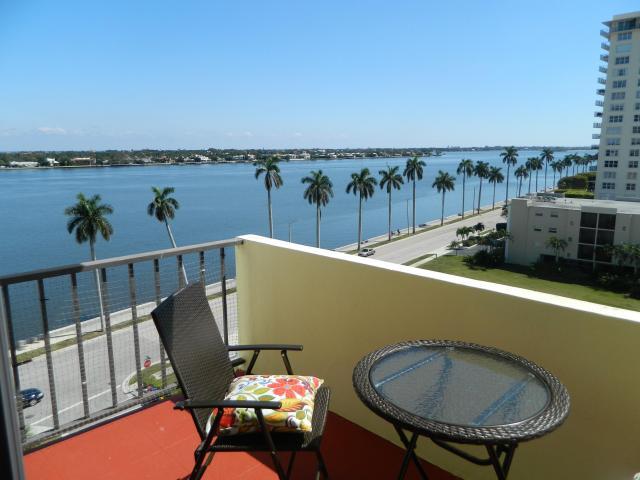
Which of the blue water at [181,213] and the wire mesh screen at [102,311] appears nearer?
the wire mesh screen at [102,311]

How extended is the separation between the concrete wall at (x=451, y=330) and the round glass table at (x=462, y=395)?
252 mm

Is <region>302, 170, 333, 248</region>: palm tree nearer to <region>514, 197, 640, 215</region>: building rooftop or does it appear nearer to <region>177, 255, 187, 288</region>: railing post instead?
<region>514, 197, 640, 215</region>: building rooftop

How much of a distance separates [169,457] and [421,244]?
151ft

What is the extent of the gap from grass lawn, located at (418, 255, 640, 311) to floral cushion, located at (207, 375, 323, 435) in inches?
1291

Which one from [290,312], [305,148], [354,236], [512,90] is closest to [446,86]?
[512,90]

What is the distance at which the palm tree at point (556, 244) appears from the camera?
3950 cm

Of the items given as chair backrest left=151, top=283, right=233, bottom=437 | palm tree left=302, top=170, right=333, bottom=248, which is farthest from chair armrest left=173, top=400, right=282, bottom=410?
palm tree left=302, top=170, right=333, bottom=248

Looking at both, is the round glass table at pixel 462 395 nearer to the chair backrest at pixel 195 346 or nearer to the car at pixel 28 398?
the chair backrest at pixel 195 346

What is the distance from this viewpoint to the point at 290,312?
2830 millimetres

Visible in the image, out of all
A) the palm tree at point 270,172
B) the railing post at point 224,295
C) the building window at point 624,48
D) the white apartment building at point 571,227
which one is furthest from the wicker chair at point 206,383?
the building window at point 624,48

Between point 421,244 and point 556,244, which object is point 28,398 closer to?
point 556,244

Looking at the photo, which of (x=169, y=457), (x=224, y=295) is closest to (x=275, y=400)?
(x=169, y=457)

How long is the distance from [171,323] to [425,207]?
75.8 metres

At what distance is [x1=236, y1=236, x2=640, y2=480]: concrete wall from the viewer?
66.6 inches
